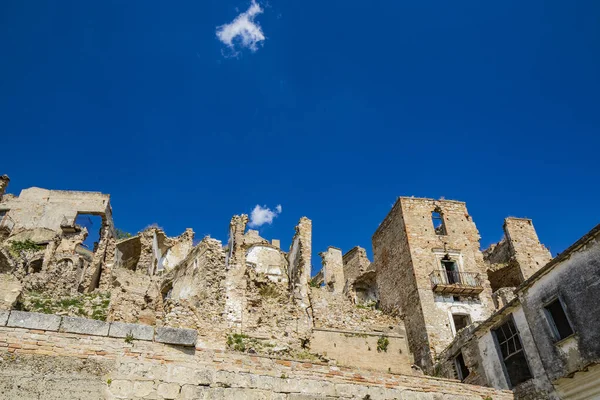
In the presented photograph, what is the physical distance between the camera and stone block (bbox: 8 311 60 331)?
735 centimetres

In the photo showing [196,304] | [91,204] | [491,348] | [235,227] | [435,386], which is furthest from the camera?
[91,204]

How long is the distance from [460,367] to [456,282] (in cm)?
652

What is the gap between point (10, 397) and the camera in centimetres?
668

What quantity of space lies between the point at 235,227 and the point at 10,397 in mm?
19047

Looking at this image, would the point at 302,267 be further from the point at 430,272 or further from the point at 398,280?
the point at 430,272

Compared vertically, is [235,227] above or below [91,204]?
below

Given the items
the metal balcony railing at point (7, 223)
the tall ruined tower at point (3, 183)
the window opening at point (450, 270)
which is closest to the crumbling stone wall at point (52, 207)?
the metal balcony railing at point (7, 223)

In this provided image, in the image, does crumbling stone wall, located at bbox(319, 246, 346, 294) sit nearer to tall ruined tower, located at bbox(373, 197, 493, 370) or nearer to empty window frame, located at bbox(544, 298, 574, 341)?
tall ruined tower, located at bbox(373, 197, 493, 370)

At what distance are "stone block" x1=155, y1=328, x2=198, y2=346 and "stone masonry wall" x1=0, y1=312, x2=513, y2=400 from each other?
10cm

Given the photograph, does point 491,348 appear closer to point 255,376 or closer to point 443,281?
point 443,281

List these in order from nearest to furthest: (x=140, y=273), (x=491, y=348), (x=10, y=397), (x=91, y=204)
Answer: (x=10, y=397)
(x=491, y=348)
(x=140, y=273)
(x=91, y=204)

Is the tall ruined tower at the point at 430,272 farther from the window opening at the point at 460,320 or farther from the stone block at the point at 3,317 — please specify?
the stone block at the point at 3,317

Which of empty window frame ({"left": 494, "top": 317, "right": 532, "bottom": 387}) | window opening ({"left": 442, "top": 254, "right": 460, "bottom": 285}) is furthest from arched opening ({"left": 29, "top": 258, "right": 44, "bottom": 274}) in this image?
empty window frame ({"left": 494, "top": 317, "right": 532, "bottom": 387})

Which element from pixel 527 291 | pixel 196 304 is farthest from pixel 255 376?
pixel 196 304
